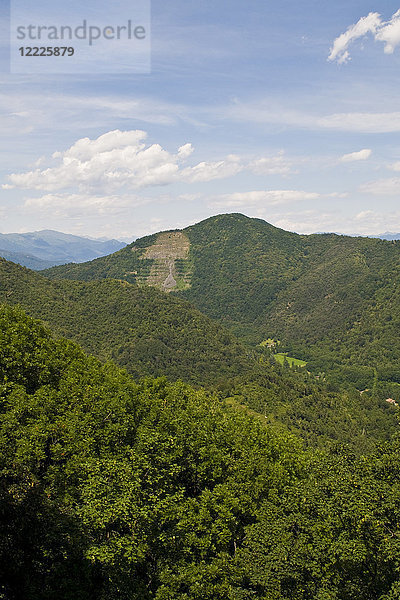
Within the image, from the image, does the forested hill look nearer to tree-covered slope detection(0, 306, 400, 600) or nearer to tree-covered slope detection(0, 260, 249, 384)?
tree-covered slope detection(0, 260, 249, 384)

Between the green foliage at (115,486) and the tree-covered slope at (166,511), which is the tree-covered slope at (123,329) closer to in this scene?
the green foliage at (115,486)

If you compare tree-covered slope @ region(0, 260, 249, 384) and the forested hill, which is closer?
the forested hill

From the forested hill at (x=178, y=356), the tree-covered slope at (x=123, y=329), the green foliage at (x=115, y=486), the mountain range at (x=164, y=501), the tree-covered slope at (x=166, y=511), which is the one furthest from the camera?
the tree-covered slope at (x=123, y=329)

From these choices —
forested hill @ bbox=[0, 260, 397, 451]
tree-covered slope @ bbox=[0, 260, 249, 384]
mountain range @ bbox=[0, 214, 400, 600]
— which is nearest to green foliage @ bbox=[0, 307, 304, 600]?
mountain range @ bbox=[0, 214, 400, 600]

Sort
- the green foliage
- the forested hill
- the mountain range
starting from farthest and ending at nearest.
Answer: the forested hill < the mountain range < the green foliage

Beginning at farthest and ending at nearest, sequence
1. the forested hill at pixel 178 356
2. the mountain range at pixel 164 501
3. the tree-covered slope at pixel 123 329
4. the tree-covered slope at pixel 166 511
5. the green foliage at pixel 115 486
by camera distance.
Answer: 1. the tree-covered slope at pixel 123 329
2. the forested hill at pixel 178 356
3. the mountain range at pixel 164 501
4. the tree-covered slope at pixel 166 511
5. the green foliage at pixel 115 486

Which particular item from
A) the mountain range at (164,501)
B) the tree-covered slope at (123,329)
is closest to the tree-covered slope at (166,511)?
the mountain range at (164,501)

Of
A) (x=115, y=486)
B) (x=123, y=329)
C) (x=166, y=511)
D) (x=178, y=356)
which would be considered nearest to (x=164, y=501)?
(x=166, y=511)

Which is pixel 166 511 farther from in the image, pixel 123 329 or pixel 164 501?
pixel 123 329

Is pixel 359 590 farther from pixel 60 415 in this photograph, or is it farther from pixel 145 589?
pixel 60 415
